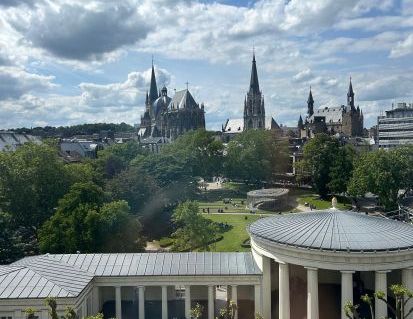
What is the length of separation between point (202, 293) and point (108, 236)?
18930 mm

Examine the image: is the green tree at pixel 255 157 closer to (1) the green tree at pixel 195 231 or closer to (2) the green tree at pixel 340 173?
(2) the green tree at pixel 340 173

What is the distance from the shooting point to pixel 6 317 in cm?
3547

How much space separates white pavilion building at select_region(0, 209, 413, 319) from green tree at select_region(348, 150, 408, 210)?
42154 mm

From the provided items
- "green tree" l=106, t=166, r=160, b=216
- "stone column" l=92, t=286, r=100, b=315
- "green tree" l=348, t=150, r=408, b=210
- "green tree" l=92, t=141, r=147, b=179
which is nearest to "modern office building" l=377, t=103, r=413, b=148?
"green tree" l=348, t=150, r=408, b=210

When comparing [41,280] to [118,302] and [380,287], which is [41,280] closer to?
[118,302]

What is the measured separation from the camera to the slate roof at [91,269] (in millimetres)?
35938

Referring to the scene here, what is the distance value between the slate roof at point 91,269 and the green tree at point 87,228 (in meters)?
12.7

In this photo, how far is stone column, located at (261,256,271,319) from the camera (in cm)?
4041

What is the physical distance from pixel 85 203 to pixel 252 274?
30299 mm

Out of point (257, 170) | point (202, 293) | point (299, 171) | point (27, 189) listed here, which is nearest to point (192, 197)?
point (257, 170)

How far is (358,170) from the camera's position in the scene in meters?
87.2

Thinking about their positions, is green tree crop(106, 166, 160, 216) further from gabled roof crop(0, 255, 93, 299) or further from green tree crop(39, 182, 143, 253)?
gabled roof crop(0, 255, 93, 299)

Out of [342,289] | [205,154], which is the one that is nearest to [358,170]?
[205,154]

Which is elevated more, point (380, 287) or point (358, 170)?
point (358, 170)
